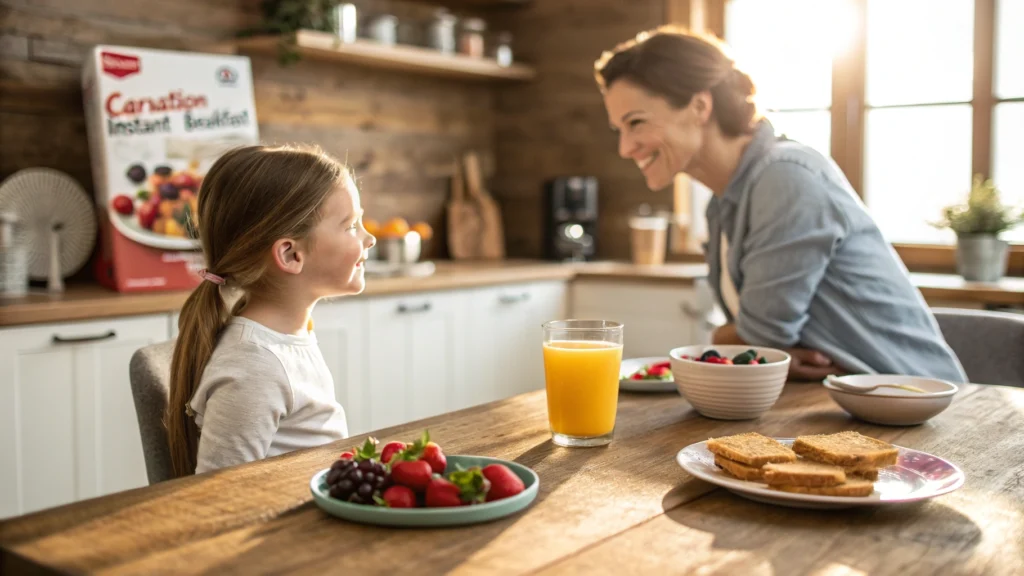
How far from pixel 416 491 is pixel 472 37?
331cm

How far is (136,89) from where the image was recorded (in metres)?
2.76

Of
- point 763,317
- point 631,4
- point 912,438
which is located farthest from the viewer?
point 631,4

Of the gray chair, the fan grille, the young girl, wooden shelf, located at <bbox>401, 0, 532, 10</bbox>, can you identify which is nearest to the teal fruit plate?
the young girl

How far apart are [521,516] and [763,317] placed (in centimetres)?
93

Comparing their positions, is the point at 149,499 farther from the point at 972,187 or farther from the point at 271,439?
the point at 972,187

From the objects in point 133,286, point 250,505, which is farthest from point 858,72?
point 250,505

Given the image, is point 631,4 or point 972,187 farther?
point 631,4

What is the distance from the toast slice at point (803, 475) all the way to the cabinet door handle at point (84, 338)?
1880 millimetres

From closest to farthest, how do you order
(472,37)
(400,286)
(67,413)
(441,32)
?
(67,413)
(400,286)
(441,32)
(472,37)

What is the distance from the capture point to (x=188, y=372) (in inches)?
53.2

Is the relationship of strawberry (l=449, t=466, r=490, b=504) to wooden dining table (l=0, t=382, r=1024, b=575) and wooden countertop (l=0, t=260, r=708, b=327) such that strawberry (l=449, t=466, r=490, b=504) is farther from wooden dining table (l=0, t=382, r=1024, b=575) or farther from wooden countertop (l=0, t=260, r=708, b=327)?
wooden countertop (l=0, t=260, r=708, b=327)

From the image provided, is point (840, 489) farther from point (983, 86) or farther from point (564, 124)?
point (564, 124)

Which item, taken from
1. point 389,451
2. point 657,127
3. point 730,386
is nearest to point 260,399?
point 389,451

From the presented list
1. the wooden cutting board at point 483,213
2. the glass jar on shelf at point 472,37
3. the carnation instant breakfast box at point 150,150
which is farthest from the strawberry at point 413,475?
the wooden cutting board at point 483,213
